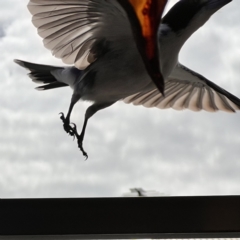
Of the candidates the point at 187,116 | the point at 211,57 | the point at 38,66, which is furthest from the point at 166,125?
the point at 38,66

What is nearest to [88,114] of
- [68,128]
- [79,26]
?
[68,128]

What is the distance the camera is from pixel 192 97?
2.82ft

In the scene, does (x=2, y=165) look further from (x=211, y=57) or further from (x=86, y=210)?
(x=211, y=57)

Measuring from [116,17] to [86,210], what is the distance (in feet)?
1.01

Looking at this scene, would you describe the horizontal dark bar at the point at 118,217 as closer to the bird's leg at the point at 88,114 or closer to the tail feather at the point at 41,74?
the bird's leg at the point at 88,114

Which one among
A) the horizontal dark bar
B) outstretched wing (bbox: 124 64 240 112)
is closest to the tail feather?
outstretched wing (bbox: 124 64 240 112)

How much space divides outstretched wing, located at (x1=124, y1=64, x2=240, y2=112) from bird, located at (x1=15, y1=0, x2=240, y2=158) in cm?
3

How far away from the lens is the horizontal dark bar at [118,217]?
0.67 m

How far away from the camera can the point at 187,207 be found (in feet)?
2.24

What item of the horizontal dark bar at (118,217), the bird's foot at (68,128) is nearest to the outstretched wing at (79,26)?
the bird's foot at (68,128)

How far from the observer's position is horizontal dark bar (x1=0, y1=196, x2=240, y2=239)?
0.67 meters

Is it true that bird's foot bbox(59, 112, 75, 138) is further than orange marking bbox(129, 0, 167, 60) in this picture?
Yes

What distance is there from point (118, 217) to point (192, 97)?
1.00 ft

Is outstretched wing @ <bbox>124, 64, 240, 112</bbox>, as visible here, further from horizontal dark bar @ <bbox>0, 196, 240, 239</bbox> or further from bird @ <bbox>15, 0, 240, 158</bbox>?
horizontal dark bar @ <bbox>0, 196, 240, 239</bbox>
